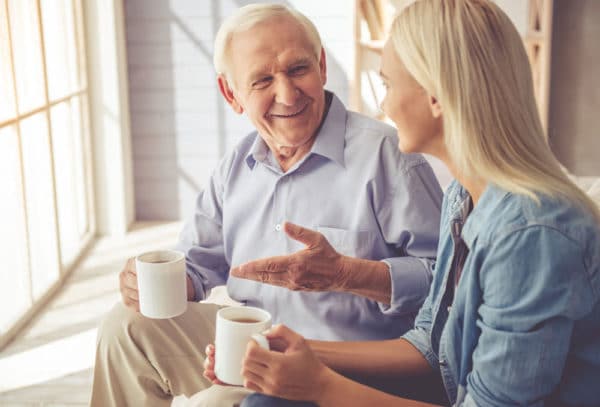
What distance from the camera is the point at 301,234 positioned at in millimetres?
1472

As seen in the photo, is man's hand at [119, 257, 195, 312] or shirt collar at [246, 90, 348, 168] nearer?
man's hand at [119, 257, 195, 312]

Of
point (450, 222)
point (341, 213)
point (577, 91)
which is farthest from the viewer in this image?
point (577, 91)

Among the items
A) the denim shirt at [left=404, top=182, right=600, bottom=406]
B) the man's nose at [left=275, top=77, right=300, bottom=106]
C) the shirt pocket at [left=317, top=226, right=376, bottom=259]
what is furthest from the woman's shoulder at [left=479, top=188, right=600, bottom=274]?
the man's nose at [left=275, top=77, right=300, bottom=106]

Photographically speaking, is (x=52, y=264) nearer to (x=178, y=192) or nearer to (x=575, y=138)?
(x=178, y=192)

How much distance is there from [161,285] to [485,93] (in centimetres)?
73

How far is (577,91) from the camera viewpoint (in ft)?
15.8

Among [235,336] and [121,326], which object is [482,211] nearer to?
[235,336]

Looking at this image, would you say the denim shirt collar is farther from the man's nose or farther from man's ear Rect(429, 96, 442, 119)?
the man's nose

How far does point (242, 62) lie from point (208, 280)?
55 centimetres

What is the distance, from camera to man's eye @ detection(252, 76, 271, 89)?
A: 185cm

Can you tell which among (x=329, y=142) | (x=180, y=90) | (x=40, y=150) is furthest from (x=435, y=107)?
(x=180, y=90)

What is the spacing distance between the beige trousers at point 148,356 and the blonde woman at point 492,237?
0.47 metres

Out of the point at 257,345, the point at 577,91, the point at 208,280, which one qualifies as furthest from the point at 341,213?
the point at 577,91

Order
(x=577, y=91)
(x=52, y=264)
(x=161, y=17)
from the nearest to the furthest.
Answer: (x=52, y=264) → (x=161, y=17) → (x=577, y=91)
